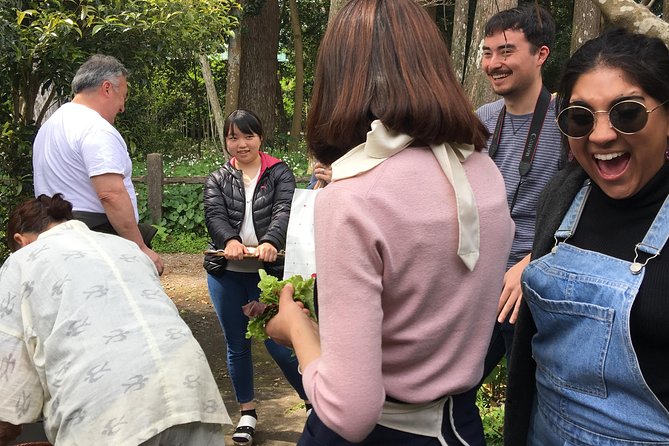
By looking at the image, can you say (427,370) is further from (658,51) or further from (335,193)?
(658,51)

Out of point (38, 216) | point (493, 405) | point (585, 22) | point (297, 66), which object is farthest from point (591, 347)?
point (297, 66)

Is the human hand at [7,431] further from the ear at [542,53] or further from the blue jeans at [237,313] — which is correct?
the ear at [542,53]

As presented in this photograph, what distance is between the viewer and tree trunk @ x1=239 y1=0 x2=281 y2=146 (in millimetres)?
17234

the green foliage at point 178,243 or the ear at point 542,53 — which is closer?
the ear at point 542,53

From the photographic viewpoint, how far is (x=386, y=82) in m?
1.71

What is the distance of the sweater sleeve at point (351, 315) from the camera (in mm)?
1562

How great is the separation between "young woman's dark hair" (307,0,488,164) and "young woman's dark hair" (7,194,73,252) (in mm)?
1777

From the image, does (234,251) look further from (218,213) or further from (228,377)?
(228,377)

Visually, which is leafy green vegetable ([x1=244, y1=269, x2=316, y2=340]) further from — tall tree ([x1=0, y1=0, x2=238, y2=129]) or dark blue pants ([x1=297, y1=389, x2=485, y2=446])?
tall tree ([x1=0, y1=0, x2=238, y2=129])

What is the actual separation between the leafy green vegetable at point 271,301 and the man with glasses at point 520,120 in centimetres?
129

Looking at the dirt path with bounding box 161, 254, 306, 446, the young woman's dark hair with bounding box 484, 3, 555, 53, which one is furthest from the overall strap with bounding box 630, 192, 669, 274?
the dirt path with bounding box 161, 254, 306, 446

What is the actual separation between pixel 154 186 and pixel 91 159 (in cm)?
661

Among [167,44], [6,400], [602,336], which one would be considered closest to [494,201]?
[602,336]

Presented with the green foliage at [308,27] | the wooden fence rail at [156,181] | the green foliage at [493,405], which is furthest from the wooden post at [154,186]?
the green foliage at [308,27]
